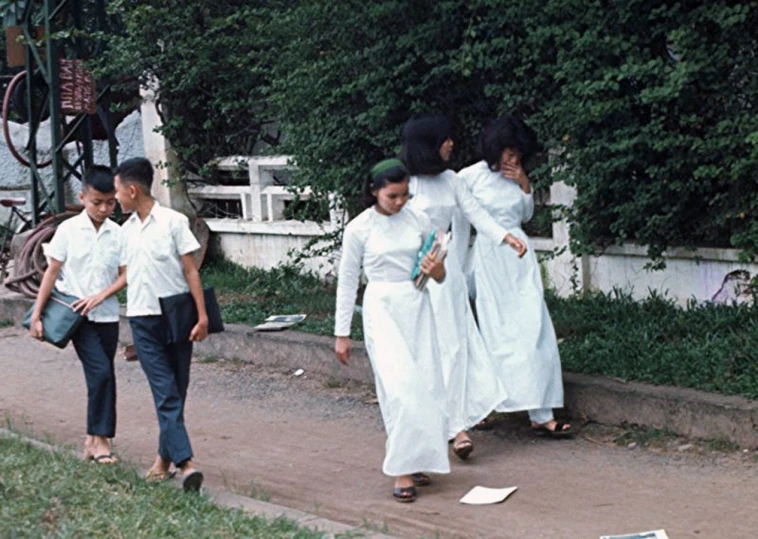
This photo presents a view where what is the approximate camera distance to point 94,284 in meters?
7.02

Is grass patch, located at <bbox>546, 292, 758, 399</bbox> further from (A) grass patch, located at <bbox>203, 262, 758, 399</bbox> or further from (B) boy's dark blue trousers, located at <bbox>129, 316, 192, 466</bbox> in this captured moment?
(B) boy's dark blue trousers, located at <bbox>129, 316, 192, 466</bbox>

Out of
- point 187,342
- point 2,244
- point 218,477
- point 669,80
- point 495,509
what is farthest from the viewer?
point 2,244

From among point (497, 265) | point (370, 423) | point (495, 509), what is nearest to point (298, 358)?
point (370, 423)

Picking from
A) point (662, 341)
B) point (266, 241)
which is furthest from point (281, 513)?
point (266, 241)

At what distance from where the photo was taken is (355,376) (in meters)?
9.21

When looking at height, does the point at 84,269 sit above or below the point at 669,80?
below

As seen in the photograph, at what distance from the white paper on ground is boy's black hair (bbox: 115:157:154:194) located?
7.17 feet

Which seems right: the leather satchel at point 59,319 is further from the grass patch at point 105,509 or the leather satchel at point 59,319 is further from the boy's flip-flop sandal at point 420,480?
the boy's flip-flop sandal at point 420,480

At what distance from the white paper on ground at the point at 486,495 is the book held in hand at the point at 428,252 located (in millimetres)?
1021

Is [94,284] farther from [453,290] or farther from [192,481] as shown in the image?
[453,290]

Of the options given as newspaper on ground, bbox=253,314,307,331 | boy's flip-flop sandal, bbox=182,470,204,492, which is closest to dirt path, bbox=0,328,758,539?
boy's flip-flop sandal, bbox=182,470,204,492

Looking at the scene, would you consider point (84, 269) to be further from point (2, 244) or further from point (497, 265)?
point (2, 244)

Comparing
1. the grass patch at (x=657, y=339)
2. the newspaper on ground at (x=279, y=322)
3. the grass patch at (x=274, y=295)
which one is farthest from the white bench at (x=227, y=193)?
the grass patch at (x=657, y=339)

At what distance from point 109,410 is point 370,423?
5.70ft
